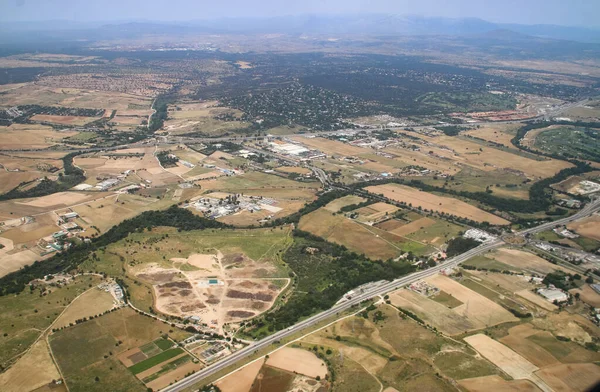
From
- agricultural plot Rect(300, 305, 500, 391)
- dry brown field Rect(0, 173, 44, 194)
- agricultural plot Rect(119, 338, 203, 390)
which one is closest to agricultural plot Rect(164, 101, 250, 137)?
dry brown field Rect(0, 173, 44, 194)

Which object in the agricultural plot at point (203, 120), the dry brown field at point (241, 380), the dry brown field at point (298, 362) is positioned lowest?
the dry brown field at point (241, 380)

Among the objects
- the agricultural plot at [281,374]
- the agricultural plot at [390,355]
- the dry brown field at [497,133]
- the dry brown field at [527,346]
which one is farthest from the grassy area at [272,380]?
the dry brown field at [497,133]

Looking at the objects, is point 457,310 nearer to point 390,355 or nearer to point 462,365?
point 462,365

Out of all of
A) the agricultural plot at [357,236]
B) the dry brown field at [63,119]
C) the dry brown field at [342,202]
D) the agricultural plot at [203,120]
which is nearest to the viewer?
the agricultural plot at [357,236]

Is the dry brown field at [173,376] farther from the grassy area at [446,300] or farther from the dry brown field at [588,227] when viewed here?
the dry brown field at [588,227]

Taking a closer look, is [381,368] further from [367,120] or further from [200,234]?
[367,120]

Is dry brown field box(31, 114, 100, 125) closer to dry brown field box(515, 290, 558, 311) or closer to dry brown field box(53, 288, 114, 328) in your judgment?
dry brown field box(53, 288, 114, 328)

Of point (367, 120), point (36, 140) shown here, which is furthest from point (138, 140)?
point (367, 120)
